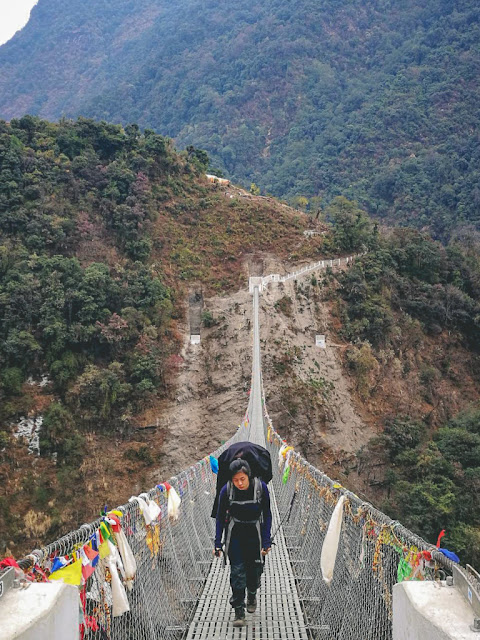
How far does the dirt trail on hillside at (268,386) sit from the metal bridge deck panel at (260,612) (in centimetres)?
1144

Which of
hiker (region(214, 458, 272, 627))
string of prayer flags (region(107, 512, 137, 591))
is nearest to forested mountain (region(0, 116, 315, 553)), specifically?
hiker (region(214, 458, 272, 627))

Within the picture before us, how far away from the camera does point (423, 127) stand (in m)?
46.4

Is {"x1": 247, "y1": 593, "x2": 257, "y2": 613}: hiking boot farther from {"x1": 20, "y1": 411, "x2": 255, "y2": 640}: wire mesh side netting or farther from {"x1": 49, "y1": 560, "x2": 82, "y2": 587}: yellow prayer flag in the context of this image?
{"x1": 49, "y1": 560, "x2": 82, "y2": 587}: yellow prayer flag

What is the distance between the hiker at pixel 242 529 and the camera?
115 inches

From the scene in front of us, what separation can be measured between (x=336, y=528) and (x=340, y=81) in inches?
2365

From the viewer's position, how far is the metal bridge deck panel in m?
2.96

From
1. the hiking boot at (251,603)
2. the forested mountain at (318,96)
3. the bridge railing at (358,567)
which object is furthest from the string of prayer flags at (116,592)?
the forested mountain at (318,96)

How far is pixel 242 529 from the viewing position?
9.71 ft

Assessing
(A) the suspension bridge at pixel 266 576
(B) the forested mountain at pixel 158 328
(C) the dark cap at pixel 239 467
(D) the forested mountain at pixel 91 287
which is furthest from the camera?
(D) the forested mountain at pixel 91 287

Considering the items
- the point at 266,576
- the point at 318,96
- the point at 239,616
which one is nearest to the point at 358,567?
the point at 239,616

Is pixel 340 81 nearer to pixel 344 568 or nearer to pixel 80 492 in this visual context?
pixel 80 492

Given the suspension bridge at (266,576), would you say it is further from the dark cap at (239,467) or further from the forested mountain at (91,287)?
the forested mountain at (91,287)

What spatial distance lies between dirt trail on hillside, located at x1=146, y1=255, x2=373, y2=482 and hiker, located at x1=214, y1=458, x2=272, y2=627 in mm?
12454

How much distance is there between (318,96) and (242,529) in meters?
57.0
